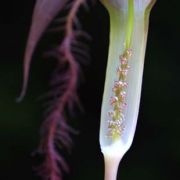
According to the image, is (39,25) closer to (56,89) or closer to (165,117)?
(56,89)

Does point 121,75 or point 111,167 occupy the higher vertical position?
point 121,75

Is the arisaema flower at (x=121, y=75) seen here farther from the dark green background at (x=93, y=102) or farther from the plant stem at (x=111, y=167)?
the dark green background at (x=93, y=102)

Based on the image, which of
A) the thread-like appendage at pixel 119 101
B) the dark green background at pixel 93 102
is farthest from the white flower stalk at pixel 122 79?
the dark green background at pixel 93 102

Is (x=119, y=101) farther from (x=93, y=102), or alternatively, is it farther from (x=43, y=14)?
(x=93, y=102)

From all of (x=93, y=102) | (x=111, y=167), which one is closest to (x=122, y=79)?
(x=111, y=167)

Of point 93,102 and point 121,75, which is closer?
point 121,75

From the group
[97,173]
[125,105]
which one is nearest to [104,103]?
[125,105]
